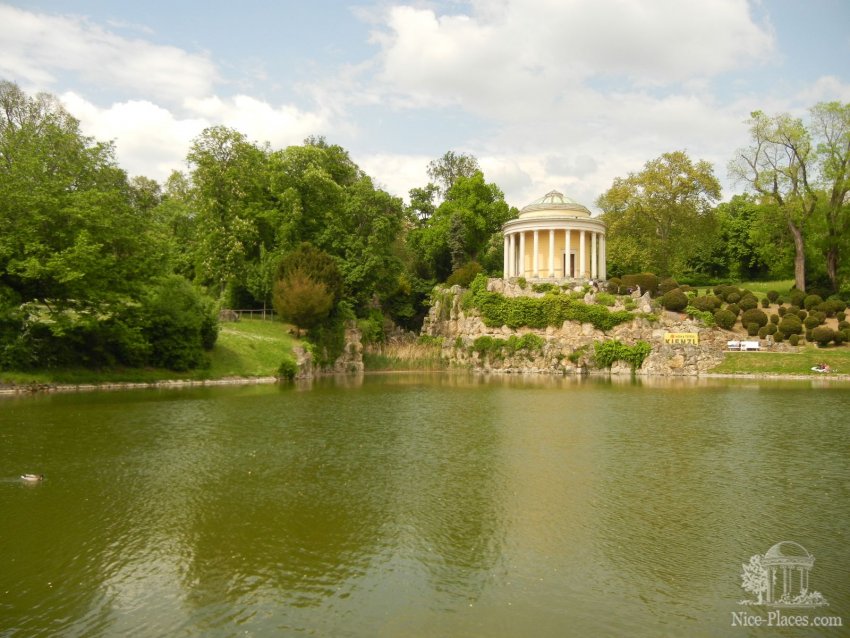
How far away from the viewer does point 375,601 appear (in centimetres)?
698

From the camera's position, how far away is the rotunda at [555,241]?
2072 inches

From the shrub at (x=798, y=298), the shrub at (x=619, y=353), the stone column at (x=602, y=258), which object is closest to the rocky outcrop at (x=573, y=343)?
the shrub at (x=619, y=353)

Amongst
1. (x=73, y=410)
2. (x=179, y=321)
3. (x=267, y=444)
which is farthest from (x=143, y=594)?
(x=179, y=321)

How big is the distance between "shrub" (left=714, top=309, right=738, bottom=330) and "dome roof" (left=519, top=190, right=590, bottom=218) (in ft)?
48.6

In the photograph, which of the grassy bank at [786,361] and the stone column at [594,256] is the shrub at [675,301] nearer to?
the grassy bank at [786,361]

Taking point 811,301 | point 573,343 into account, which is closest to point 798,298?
point 811,301

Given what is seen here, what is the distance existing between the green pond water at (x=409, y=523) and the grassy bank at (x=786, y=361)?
794 inches

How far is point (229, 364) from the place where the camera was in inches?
1316

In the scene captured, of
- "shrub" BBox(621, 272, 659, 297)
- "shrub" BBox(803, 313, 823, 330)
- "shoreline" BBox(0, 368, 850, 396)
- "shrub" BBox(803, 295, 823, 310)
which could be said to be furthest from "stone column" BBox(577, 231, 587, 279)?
"shrub" BBox(803, 313, 823, 330)

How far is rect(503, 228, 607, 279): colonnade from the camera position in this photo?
5344cm

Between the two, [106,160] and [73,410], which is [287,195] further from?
[73,410]

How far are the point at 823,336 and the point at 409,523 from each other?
130 ft

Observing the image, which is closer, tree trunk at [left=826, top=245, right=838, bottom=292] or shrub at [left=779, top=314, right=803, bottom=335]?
shrub at [left=779, top=314, right=803, bottom=335]

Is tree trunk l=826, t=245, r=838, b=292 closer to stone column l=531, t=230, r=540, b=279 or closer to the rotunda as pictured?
the rotunda
